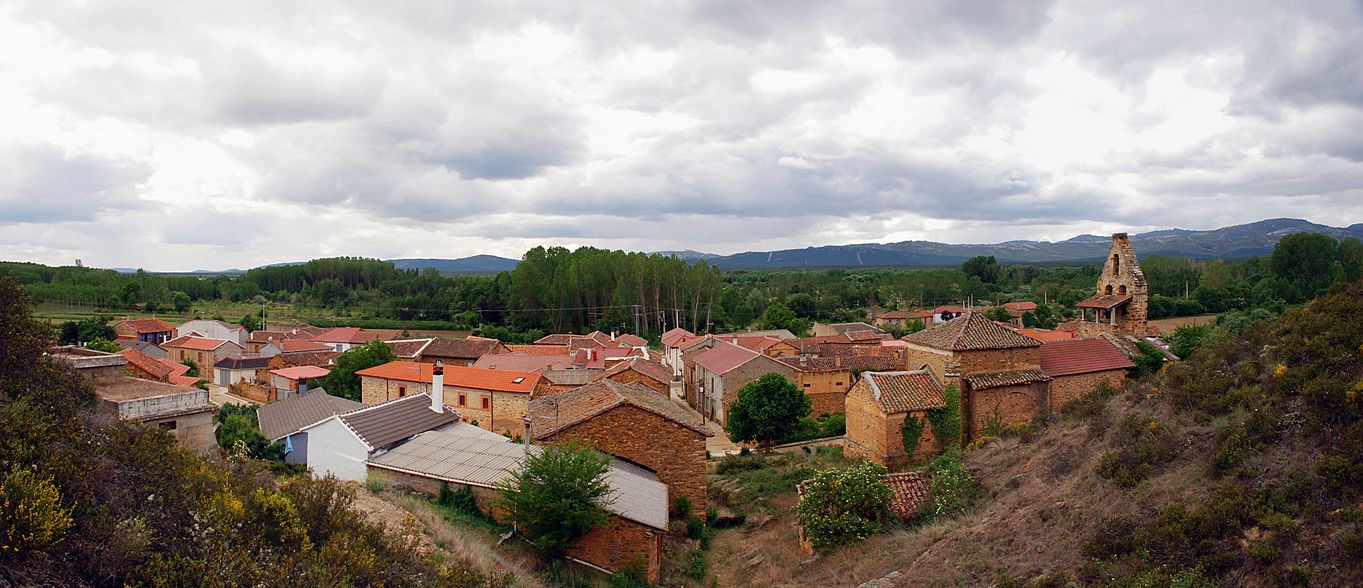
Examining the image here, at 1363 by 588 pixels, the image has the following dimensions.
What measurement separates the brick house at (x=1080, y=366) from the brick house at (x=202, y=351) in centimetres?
5607

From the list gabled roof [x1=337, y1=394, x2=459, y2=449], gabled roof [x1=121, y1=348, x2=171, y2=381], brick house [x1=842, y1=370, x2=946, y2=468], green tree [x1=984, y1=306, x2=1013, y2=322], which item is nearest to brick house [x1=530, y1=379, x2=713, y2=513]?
gabled roof [x1=337, y1=394, x2=459, y2=449]

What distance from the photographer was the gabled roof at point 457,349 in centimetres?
5162

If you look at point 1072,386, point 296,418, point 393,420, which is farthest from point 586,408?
point 1072,386

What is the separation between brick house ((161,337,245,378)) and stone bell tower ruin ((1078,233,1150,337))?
5851 centimetres

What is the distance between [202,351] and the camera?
5288cm

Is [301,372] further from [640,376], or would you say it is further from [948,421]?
[948,421]

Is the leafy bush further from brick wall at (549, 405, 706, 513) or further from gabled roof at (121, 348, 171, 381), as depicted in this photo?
gabled roof at (121, 348, 171, 381)

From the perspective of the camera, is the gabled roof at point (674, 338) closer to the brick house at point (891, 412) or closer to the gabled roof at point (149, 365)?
the gabled roof at point (149, 365)

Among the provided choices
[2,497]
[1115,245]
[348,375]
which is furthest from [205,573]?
[348,375]

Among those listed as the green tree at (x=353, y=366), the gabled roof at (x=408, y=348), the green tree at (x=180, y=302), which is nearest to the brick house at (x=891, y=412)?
the green tree at (x=353, y=366)

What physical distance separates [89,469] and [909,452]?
19187 millimetres

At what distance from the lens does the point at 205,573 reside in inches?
259

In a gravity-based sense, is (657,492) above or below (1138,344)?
below

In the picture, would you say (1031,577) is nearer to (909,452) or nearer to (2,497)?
(909,452)
